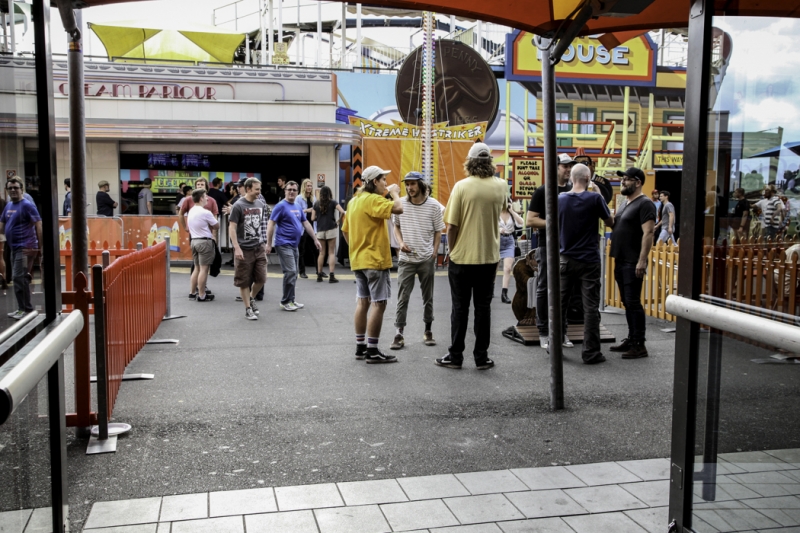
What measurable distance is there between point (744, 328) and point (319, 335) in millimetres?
6442

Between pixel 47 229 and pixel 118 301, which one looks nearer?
pixel 47 229

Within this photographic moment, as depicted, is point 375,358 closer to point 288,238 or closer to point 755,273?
point 288,238

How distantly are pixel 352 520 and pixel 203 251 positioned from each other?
760 centimetres

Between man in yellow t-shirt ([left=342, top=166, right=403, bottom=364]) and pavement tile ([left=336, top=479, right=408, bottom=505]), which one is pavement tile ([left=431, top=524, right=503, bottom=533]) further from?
man in yellow t-shirt ([left=342, top=166, right=403, bottom=364])

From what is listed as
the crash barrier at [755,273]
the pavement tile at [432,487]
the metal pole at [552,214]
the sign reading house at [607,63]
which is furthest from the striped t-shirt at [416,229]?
the sign reading house at [607,63]

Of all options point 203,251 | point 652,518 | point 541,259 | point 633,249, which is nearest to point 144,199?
point 203,251

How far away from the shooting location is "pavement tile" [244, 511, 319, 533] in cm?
350

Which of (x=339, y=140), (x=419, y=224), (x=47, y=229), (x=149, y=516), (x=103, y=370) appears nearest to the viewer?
(x=47, y=229)

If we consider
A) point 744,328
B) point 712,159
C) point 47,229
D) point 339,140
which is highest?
point 339,140

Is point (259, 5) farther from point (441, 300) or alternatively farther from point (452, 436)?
point (452, 436)

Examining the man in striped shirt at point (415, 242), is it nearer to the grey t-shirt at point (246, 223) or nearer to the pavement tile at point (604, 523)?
the grey t-shirt at point (246, 223)

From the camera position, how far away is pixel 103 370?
15.5 feet

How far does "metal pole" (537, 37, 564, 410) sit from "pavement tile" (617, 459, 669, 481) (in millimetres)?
1095

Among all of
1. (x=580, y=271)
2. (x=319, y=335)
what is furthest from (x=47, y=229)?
(x=319, y=335)
